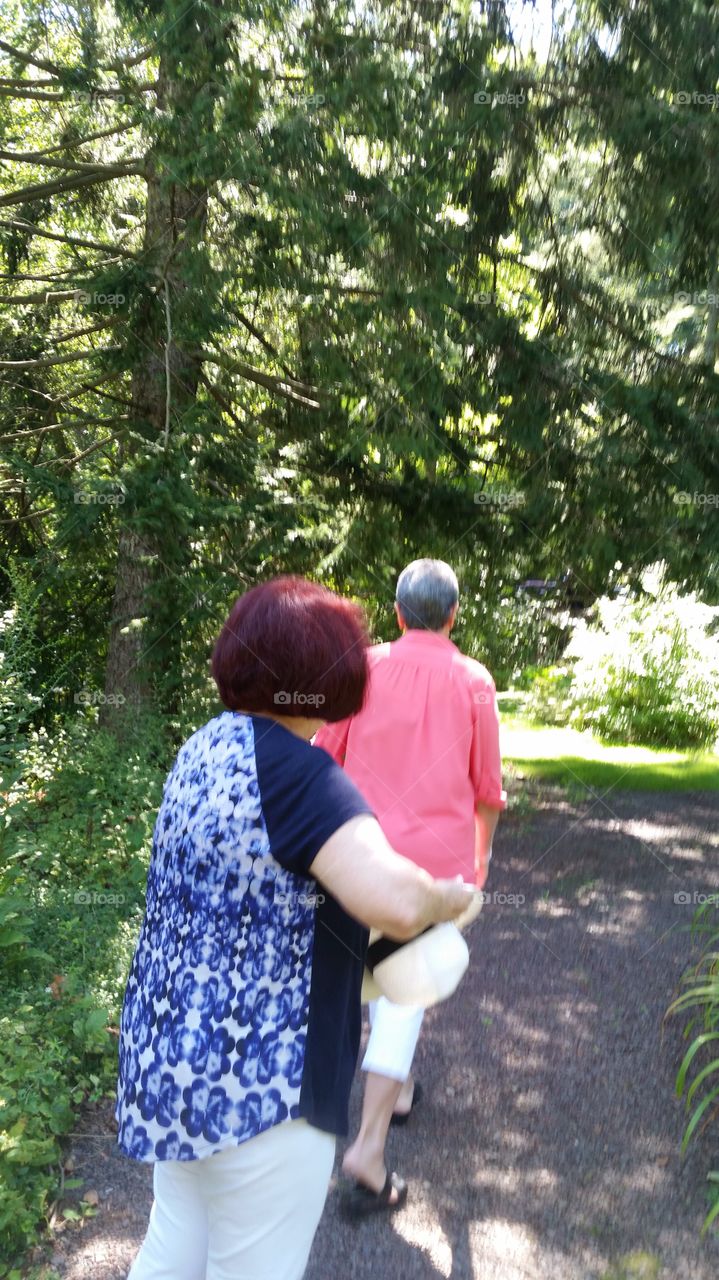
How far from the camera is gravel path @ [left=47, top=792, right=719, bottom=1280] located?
10.6 ft

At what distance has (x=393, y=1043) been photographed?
3.43 m

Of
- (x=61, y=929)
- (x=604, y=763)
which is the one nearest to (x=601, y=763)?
(x=604, y=763)

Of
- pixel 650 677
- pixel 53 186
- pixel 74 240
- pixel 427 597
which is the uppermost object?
pixel 53 186

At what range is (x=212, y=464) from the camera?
23.5 feet

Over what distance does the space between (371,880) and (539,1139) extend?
2.58 meters

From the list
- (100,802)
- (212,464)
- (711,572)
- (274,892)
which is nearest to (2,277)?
(212,464)

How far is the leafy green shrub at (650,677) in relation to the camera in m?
11.8

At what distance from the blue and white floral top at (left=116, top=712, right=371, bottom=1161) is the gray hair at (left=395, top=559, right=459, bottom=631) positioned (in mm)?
1688

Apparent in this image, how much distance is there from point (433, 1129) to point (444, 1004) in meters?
1.28

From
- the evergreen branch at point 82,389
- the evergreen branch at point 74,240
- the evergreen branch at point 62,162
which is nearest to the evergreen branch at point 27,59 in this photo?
the evergreen branch at point 62,162

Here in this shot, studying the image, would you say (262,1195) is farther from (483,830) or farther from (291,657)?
(483,830)

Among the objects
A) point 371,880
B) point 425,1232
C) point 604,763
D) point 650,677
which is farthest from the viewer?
point 650,677

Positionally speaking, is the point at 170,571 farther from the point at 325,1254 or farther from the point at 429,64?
the point at 325,1254

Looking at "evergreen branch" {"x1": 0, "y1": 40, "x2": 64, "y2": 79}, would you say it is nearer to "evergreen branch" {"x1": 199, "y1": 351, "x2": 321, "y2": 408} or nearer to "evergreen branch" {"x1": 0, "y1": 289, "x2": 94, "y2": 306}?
"evergreen branch" {"x1": 0, "y1": 289, "x2": 94, "y2": 306}
